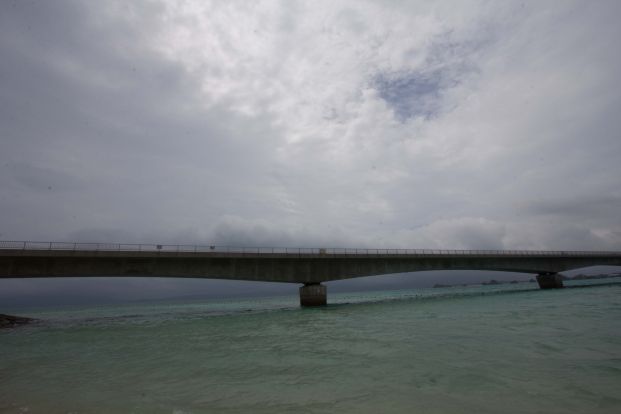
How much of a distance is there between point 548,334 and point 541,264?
71.0 m

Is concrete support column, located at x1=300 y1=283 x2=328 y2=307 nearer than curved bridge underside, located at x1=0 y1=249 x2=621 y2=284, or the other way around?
curved bridge underside, located at x1=0 y1=249 x2=621 y2=284

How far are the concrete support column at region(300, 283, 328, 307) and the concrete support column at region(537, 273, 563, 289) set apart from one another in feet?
191

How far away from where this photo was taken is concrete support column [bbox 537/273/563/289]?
73.3m

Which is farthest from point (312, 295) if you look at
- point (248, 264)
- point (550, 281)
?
point (550, 281)

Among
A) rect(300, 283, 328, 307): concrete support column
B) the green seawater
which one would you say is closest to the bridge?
rect(300, 283, 328, 307): concrete support column

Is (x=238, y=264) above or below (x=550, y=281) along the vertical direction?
above

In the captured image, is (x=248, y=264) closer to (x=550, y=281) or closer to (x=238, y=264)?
(x=238, y=264)

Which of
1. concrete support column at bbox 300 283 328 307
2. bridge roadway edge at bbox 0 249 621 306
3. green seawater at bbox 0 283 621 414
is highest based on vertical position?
bridge roadway edge at bbox 0 249 621 306

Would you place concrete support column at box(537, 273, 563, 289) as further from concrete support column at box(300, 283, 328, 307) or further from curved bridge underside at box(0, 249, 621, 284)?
concrete support column at box(300, 283, 328, 307)

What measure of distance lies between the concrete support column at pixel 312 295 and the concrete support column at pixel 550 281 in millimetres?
58162

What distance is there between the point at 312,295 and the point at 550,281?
6034 cm

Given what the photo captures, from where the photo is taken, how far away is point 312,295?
152ft

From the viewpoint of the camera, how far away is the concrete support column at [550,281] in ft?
241

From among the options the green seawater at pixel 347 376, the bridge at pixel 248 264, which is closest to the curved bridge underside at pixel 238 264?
the bridge at pixel 248 264
